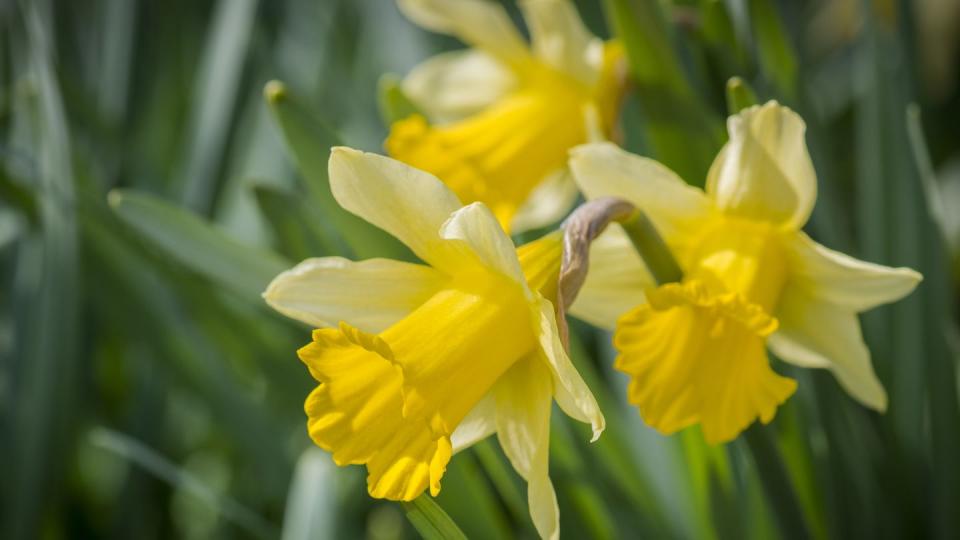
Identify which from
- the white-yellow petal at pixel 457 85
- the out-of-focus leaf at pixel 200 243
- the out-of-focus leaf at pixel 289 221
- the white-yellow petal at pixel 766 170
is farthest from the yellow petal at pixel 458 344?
the white-yellow petal at pixel 457 85

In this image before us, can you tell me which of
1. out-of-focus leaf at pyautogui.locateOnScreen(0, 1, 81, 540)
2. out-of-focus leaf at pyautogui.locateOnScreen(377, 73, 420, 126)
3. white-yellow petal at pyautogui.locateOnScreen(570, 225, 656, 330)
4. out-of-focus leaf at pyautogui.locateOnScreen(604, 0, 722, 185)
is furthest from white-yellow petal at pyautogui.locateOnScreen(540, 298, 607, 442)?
out-of-focus leaf at pyautogui.locateOnScreen(0, 1, 81, 540)

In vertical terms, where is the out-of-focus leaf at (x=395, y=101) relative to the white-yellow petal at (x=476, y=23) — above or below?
below

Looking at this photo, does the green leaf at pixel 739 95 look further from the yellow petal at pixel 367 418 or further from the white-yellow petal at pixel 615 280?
the yellow petal at pixel 367 418

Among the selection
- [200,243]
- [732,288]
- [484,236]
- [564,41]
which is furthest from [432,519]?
[564,41]

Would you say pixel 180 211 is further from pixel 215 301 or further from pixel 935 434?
pixel 935 434

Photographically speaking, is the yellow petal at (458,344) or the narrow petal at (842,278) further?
the narrow petal at (842,278)

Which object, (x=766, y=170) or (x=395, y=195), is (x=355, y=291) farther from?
(x=766, y=170)
